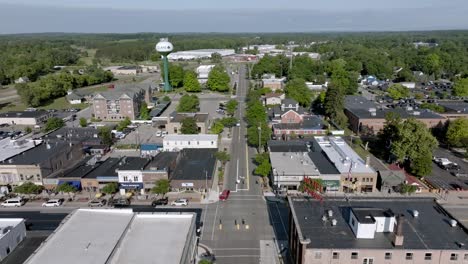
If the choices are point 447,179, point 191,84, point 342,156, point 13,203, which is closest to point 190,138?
point 342,156

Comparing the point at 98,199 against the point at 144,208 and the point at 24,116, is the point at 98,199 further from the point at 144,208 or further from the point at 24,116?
the point at 24,116

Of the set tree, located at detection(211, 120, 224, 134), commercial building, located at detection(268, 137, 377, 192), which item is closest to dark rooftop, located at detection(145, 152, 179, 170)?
commercial building, located at detection(268, 137, 377, 192)

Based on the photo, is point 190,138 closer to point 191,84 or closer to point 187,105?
point 187,105

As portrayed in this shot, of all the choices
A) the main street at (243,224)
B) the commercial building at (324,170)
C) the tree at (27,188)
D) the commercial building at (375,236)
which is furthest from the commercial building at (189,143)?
the commercial building at (375,236)

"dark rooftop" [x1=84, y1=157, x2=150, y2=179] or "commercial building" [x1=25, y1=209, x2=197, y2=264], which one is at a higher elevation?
"commercial building" [x1=25, y1=209, x2=197, y2=264]

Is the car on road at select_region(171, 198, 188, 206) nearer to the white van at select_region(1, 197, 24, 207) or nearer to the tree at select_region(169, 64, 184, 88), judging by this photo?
the white van at select_region(1, 197, 24, 207)

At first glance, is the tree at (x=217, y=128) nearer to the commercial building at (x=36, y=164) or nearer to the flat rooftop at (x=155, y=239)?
the commercial building at (x=36, y=164)

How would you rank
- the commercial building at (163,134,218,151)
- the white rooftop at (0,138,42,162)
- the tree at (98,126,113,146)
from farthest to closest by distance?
1. the tree at (98,126,113,146)
2. the commercial building at (163,134,218,151)
3. the white rooftop at (0,138,42,162)

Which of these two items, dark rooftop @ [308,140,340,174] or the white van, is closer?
the white van
